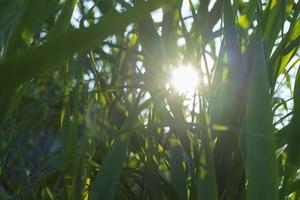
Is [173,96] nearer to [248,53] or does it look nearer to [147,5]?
[248,53]

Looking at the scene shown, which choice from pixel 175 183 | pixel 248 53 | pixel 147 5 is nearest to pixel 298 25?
pixel 248 53

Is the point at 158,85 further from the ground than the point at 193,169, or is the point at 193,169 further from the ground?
the point at 158,85

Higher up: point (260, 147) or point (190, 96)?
point (190, 96)

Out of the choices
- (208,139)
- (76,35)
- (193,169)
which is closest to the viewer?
(76,35)

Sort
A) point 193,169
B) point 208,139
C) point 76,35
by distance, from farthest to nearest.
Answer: point 193,169 → point 208,139 → point 76,35

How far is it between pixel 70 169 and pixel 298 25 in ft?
0.93

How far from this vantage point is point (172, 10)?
0.60 metres

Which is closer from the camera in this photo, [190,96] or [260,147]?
[260,147]

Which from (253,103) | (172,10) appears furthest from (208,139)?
(172,10)

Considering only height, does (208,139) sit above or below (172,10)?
below

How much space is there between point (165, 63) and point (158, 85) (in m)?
0.06

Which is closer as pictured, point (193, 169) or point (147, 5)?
point (147, 5)

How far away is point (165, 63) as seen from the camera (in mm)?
573

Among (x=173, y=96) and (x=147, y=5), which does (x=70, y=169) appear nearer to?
(x=173, y=96)
